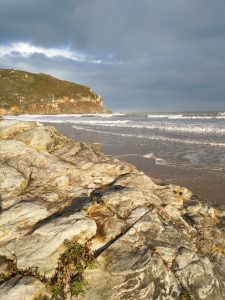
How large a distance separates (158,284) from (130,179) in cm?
423

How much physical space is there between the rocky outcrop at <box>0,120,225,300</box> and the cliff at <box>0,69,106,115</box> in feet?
383

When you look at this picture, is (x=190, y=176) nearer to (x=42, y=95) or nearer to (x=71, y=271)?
(x=71, y=271)

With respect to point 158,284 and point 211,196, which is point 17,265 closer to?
point 158,284

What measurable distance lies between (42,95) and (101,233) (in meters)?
143

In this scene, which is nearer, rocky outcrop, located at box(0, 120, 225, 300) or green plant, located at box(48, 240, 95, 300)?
green plant, located at box(48, 240, 95, 300)

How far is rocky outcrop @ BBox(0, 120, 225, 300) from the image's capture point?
6395 mm

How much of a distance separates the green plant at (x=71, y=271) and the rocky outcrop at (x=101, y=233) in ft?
0.07

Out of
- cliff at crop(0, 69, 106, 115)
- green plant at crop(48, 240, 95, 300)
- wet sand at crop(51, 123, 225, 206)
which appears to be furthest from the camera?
cliff at crop(0, 69, 106, 115)

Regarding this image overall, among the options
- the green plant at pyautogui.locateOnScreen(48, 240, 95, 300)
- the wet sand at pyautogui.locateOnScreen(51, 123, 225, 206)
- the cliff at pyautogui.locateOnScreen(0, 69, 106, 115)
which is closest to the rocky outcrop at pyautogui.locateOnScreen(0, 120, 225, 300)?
the green plant at pyautogui.locateOnScreen(48, 240, 95, 300)

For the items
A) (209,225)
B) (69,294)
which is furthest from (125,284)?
(209,225)

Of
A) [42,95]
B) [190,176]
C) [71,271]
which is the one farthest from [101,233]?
[42,95]

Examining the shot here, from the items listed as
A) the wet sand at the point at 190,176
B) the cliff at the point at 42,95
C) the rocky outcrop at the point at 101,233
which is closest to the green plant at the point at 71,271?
the rocky outcrop at the point at 101,233

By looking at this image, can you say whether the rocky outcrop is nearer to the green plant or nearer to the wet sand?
the green plant

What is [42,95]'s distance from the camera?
145125 mm
